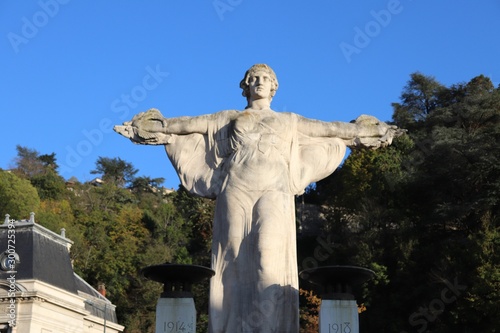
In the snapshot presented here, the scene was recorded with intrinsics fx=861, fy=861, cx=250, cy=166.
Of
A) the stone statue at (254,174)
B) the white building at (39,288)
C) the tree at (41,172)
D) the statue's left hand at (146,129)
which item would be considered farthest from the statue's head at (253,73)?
the tree at (41,172)

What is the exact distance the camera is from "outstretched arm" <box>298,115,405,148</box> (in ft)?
40.4

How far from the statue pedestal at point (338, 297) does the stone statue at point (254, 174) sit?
2.13ft

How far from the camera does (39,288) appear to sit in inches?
2133

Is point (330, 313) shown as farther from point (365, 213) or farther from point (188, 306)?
point (365, 213)

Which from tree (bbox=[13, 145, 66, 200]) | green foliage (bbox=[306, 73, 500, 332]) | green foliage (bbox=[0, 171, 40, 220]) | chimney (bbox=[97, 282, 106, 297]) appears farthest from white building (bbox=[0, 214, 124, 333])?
tree (bbox=[13, 145, 66, 200])

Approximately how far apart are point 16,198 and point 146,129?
72434mm

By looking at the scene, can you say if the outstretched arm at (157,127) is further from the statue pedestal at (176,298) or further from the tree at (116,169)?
the tree at (116,169)

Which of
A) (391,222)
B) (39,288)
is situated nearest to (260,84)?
(39,288)

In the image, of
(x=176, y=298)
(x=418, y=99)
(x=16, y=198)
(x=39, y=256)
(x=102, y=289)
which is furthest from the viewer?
(x=418, y=99)

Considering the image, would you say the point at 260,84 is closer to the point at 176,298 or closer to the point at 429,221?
the point at 176,298

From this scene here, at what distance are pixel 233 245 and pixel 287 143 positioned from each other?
1720 mm

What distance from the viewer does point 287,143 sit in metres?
12.2

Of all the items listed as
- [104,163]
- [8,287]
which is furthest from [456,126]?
[104,163]

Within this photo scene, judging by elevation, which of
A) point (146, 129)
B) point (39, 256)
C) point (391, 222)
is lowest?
point (146, 129)
